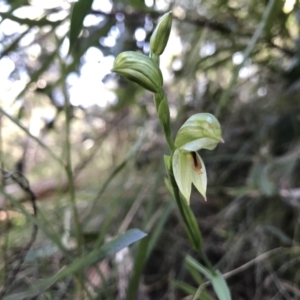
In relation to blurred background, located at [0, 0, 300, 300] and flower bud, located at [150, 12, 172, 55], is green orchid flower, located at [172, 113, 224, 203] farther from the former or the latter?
blurred background, located at [0, 0, 300, 300]

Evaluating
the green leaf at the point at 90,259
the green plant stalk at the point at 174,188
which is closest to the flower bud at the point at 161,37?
the green plant stalk at the point at 174,188

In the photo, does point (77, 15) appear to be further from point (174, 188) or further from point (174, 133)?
point (174, 133)

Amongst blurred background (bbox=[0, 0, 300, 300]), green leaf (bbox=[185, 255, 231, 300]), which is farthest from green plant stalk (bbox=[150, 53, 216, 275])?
blurred background (bbox=[0, 0, 300, 300])

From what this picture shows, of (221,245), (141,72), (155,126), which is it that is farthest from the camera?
(155,126)

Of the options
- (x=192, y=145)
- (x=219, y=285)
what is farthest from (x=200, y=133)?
(x=219, y=285)

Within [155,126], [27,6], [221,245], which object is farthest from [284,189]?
[27,6]

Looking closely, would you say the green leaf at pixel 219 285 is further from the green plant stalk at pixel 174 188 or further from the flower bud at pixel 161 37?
the flower bud at pixel 161 37

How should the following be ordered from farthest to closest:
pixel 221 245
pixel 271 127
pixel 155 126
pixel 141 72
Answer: pixel 155 126 < pixel 271 127 < pixel 221 245 < pixel 141 72

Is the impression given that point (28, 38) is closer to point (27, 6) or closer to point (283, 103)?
point (27, 6)
